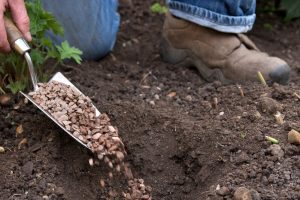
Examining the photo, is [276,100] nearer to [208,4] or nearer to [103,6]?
[208,4]

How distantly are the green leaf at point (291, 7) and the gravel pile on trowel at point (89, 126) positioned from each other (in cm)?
146


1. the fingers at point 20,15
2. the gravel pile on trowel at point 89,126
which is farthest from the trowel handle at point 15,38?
the gravel pile on trowel at point 89,126

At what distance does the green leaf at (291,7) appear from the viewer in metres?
3.01

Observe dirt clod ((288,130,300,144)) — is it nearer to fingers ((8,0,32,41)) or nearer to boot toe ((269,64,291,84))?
boot toe ((269,64,291,84))

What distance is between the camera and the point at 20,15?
6.12 ft

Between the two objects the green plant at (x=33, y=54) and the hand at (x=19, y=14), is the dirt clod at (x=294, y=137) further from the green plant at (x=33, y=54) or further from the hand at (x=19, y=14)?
the hand at (x=19, y=14)

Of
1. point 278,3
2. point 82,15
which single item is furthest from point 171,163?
point 278,3

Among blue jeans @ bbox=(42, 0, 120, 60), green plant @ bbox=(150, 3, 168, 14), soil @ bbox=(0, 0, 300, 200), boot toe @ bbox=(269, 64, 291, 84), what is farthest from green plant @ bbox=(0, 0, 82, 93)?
green plant @ bbox=(150, 3, 168, 14)

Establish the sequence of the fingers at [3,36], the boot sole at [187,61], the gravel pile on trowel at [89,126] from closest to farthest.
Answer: the fingers at [3,36] < the gravel pile on trowel at [89,126] < the boot sole at [187,61]

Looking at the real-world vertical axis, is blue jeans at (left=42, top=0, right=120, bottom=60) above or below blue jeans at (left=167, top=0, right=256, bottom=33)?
below

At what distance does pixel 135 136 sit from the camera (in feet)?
6.71

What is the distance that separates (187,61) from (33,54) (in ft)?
2.61

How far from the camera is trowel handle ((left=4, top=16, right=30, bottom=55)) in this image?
71.9 inches

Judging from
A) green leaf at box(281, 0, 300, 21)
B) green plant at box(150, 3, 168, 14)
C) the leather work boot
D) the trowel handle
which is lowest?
green plant at box(150, 3, 168, 14)
